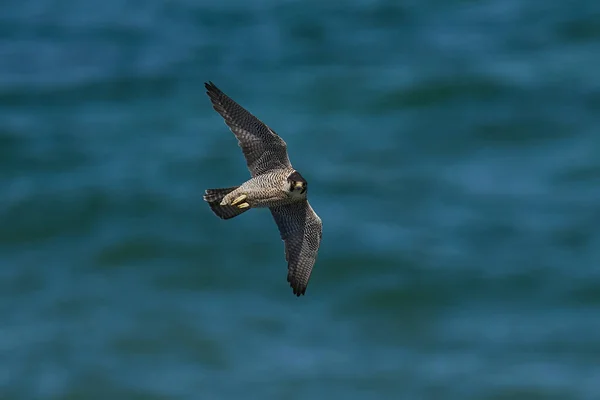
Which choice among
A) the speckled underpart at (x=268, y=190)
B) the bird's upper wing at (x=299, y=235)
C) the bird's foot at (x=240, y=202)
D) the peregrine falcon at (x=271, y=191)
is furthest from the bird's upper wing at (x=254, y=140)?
the bird's upper wing at (x=299, y=235)

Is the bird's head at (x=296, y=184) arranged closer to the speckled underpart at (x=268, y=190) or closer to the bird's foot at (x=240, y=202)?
the speckled underpart at (x=268, y=190)

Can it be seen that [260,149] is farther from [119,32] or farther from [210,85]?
[119,32]

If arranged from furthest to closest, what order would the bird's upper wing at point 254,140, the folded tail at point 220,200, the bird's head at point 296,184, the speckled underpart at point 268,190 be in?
the folded tail at point 220,200, the bird's upper wing at point 254,140, the speckled underpart at point 268,190, the bird's head at point 296,184

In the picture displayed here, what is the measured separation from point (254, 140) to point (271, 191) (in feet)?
2.01

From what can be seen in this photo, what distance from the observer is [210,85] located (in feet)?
35.0

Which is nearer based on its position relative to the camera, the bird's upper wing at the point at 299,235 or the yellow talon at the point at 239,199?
the yellow talon at the point at 239,199

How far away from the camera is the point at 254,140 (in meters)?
10.7

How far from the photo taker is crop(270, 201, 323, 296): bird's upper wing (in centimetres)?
1100

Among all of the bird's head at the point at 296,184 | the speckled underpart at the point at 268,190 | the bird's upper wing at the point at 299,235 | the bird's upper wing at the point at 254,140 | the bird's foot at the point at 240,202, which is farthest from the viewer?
the bird's upper wing at the point at 299,235

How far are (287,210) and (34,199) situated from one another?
47.6 ft

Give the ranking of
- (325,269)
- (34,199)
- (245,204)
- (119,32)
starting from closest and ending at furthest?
(245,204)
(325,269)
(34,199)
(119,32)

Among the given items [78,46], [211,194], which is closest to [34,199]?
[78,46]

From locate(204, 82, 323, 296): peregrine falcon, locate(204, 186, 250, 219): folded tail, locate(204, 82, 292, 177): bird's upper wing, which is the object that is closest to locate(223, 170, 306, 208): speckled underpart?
locate(204, 82, 323, 296): peregrine falcon

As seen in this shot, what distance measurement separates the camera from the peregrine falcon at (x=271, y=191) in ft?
34.0
